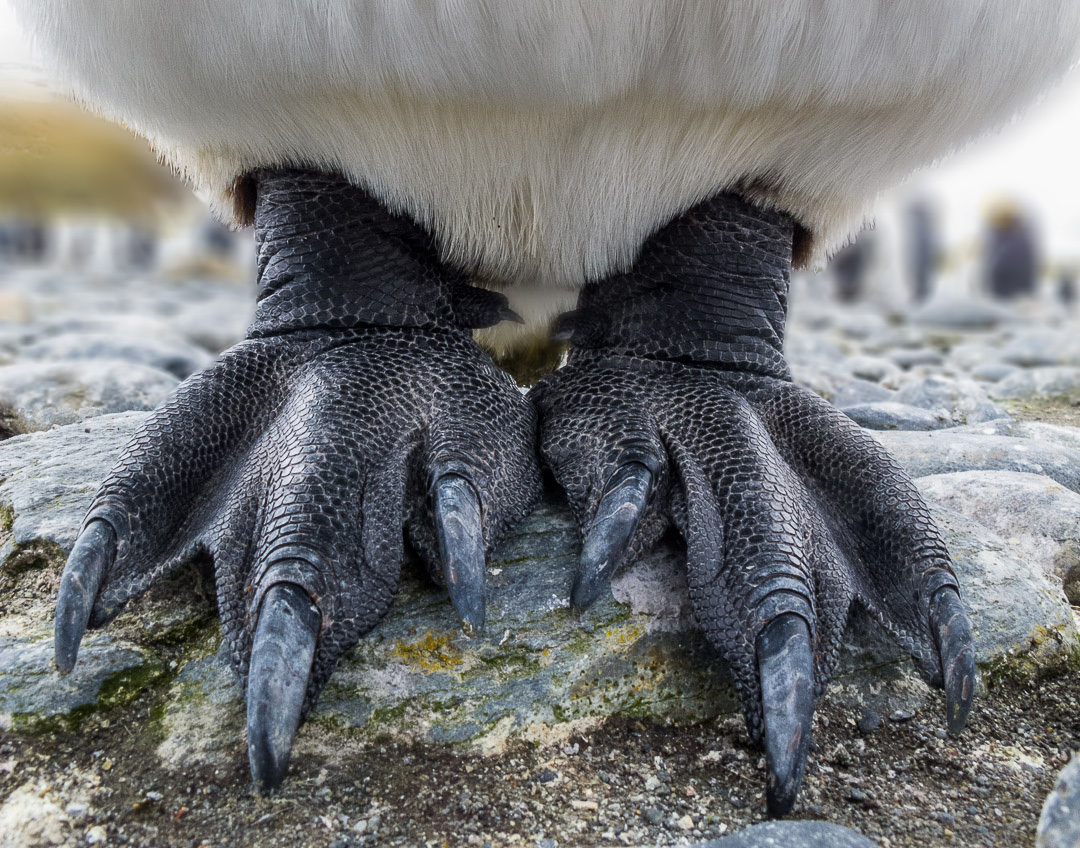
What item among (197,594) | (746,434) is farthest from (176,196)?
(746,434)

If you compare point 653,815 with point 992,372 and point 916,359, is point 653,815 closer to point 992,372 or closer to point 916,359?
point 992,372

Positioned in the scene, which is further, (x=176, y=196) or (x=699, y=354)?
(x=176, y=196)

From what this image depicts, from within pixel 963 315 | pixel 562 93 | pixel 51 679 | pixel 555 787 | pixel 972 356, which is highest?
pixel 562 93

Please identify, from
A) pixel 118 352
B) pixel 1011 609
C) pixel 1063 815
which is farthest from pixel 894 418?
pixel 118 352

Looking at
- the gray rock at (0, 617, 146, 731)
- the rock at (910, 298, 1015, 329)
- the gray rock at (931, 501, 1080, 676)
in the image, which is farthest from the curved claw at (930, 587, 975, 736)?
the rock at (910, 298, 1015, 329)

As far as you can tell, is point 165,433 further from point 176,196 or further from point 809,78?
point 809,78
